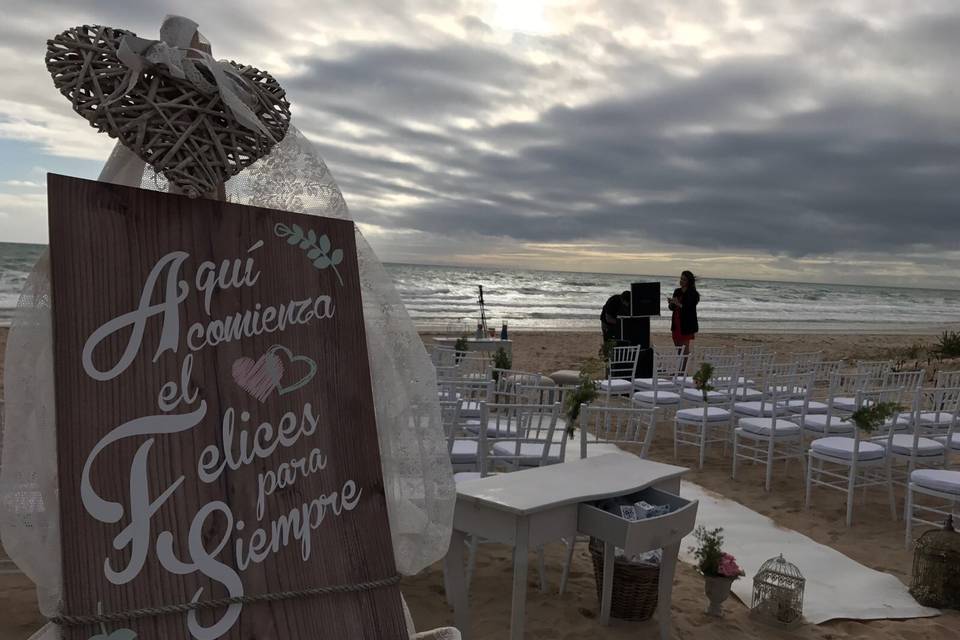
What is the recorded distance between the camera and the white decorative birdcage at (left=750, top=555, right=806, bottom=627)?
9.52 feet

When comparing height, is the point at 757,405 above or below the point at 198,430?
below

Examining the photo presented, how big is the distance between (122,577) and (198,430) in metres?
0.27

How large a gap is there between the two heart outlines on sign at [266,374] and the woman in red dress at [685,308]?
25.0 feet

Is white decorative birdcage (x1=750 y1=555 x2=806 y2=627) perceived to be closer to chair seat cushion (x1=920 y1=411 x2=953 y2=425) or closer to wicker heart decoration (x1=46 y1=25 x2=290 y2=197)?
chair seat cushion (x1=920 y1=411 x2=953 y2=425)

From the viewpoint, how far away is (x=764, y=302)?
3456 centimetres

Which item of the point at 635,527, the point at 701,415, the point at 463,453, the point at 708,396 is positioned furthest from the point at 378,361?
the point at 708,396

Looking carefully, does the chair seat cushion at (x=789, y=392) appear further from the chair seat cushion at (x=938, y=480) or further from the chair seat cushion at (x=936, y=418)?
the chair seat cushion at (x=938, y=480)

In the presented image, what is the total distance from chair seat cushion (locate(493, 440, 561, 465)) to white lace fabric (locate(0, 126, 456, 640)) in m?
2.15

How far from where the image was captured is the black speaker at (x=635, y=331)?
9219mm

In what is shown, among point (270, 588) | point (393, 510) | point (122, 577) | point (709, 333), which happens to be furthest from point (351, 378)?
point (709, 333)

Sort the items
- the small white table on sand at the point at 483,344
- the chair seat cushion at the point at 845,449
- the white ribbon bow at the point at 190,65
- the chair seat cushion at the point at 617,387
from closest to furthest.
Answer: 1. the white ribbon bow at the point at 190,65
2. the chair seat cushion at the point at 845,449
3. the chair seat cushion at the point at 617,387
4. the small white table on sand at the point at 483,344

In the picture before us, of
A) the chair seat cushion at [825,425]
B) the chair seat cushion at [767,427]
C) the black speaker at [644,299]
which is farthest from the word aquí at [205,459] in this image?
the black speaker at [644,299]

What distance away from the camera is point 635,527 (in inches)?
92.2

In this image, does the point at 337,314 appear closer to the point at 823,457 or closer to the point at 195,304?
the point at 195,304
